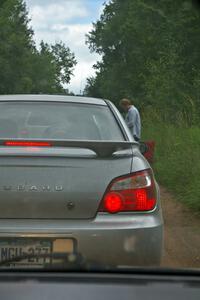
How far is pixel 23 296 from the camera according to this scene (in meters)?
2.30

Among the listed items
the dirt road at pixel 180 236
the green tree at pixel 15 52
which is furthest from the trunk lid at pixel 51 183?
the green tree at pixel 15 52

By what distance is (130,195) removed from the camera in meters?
4.36

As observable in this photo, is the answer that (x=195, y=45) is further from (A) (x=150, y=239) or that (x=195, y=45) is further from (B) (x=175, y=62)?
(A) (x=150, y=239)

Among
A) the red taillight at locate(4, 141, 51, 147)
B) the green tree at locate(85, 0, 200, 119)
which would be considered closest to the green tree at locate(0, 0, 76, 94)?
the green tree at locate(85, 0, 200, 119)

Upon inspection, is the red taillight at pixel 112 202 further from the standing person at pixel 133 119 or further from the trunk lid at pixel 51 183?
the standing person at pixel 133 119

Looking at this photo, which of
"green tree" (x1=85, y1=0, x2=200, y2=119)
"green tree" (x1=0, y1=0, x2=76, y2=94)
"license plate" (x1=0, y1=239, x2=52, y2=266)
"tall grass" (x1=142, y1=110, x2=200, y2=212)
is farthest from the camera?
"green tree" (x1=0, y1=0, x2=76, y2=94)

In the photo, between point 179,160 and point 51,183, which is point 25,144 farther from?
point 179,160

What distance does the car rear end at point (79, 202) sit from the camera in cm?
414

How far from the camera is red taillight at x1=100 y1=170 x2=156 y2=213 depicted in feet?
14.1

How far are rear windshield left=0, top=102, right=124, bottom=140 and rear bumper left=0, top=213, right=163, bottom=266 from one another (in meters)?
0.98

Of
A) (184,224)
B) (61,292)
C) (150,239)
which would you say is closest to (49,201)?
(150,239)

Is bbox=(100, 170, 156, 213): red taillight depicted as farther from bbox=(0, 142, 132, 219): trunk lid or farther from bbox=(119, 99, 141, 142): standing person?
bbox=(119, 99, 141, 142): standing person

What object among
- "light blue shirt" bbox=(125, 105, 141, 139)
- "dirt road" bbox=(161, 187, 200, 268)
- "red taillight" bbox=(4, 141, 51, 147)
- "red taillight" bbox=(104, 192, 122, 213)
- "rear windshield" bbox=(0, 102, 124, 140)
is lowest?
"dirt road" bbox=(161, 187, 200, 268)

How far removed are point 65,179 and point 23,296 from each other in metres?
1.94
